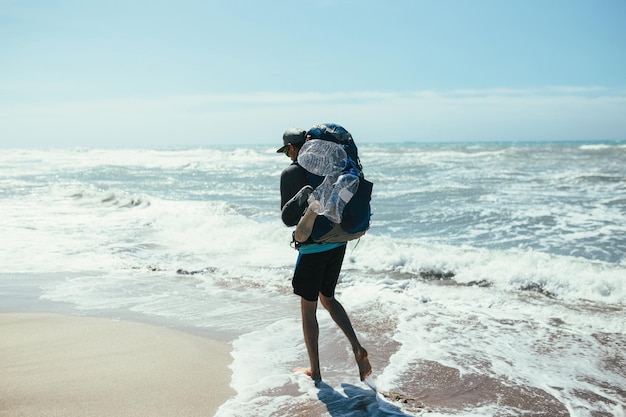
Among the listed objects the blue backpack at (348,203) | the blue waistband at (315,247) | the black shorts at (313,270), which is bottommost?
the black shorts at (313,270)

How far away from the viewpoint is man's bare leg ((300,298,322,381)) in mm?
3814

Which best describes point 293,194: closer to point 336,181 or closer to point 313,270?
point 336,181

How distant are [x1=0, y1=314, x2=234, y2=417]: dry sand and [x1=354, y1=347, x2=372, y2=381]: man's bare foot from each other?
38.7 inches

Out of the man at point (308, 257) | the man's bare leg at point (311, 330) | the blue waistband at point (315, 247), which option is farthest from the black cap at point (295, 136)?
the man's bare leg at point (311, 330)

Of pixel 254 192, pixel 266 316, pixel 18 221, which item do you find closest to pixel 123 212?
pixel 18 221

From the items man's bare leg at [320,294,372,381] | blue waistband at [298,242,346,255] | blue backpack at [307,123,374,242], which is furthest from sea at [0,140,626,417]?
blue backpack at [307,123,374,242]

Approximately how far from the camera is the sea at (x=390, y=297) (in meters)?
3.91

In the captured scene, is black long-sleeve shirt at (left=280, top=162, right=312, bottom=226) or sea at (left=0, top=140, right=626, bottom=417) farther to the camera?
sea at (left=0, top=140, right=626, bottom=417)

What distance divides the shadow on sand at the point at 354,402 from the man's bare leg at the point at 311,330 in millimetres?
103

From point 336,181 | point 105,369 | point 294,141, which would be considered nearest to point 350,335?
point 336,181

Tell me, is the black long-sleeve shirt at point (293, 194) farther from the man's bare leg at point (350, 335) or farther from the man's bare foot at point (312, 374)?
the man's bare foot at point (312, 374)

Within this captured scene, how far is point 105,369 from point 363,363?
1987 millimetres

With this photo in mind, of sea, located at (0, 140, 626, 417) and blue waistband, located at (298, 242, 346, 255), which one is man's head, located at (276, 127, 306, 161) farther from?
sea, located at (0, 140, 626, 417)

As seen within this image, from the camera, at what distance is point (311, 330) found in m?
3.89
